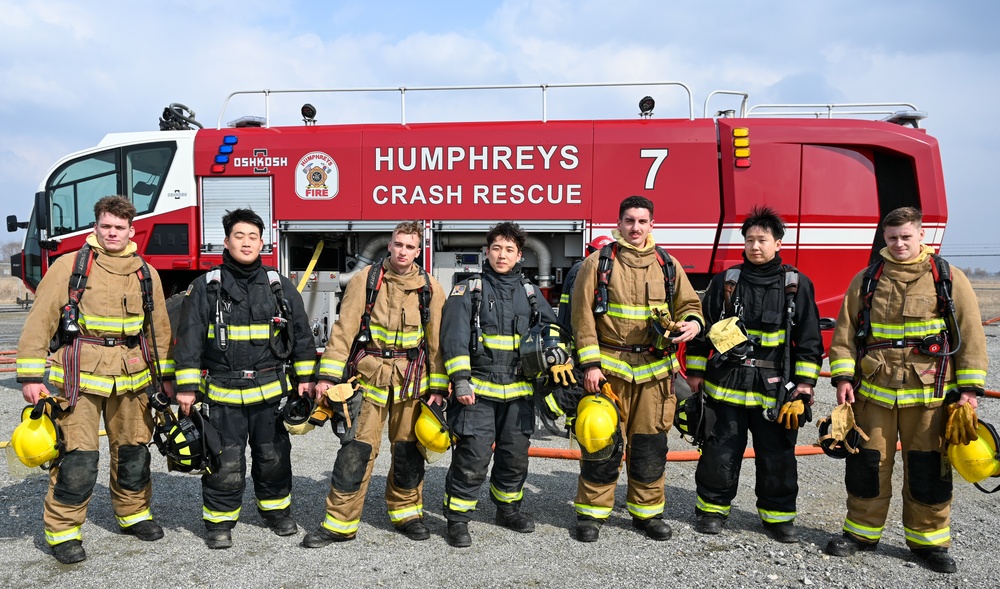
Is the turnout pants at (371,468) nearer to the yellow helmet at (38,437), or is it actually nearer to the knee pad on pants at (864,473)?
the yellow helmet at (38,437)

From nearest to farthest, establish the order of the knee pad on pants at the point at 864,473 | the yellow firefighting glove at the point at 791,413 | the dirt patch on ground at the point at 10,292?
the knee pad on pants at the point at 864,473, the yellow firefighting glove at the point at 791,413, the dirt patch on ground at the point at 10,292

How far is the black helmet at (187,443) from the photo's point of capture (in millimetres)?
3447

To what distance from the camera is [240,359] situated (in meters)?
3.51

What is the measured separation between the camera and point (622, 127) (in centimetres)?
677

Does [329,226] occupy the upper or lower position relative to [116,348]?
upper

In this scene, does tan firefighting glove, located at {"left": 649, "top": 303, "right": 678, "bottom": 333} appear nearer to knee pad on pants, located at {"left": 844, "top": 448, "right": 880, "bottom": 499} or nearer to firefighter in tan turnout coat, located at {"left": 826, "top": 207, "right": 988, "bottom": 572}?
firefighter in tan turnout coat, located at {"left": 826, "top": 207, "right": 988, "bottom": 572}

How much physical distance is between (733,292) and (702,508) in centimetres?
129

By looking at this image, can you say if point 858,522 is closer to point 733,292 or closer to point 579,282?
point 733,292

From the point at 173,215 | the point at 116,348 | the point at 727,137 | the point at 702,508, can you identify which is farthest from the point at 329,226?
the point at 702,508

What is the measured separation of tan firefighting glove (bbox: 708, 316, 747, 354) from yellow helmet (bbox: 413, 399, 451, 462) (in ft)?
5.14

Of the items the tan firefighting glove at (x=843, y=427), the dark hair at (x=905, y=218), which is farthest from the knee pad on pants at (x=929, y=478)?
the dark hair at (x=905, y=218)

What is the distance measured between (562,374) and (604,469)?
0.62 m

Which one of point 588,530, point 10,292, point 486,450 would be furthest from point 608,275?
point 10,292

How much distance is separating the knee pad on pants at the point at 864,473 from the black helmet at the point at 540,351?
1.61 meters
